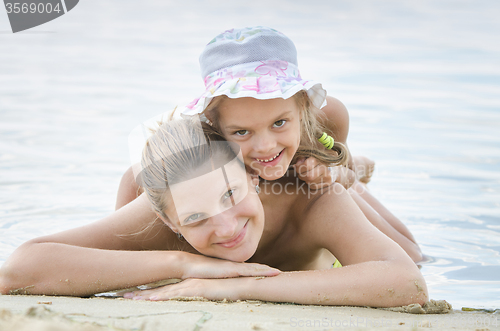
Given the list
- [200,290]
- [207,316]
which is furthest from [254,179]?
[207,316]

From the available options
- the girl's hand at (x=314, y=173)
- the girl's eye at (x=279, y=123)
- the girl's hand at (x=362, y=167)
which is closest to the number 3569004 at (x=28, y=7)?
the girl's hand at (x=362, y=167)

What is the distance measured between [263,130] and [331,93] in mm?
7561

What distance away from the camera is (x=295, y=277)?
2.94 metres

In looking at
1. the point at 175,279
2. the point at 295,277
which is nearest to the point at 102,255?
the point at 175,279

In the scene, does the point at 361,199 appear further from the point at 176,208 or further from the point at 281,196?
the point at 176,208

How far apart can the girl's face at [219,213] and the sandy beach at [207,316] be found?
35 cm

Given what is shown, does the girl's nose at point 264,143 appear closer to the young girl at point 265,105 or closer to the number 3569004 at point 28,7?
the young girl at point 265,105

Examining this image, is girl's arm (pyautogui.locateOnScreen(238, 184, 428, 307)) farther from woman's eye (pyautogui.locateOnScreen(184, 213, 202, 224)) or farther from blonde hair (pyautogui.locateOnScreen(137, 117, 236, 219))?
blonde hair (pyautogui.locateOnScreen(137, 117, 236, 219))

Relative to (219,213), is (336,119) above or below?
below

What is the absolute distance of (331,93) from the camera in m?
10.6

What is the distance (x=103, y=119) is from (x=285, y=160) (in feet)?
20.5

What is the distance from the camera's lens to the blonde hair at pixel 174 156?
3.00 meters

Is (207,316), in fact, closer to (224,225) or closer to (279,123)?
(224,225)

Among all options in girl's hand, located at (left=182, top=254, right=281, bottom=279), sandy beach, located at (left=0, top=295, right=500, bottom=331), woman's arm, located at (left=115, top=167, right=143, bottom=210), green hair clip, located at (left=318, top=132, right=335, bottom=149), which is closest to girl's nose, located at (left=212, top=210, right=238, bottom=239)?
girl's hand, located at (left=182, top=254, right=281, bottom=279)
